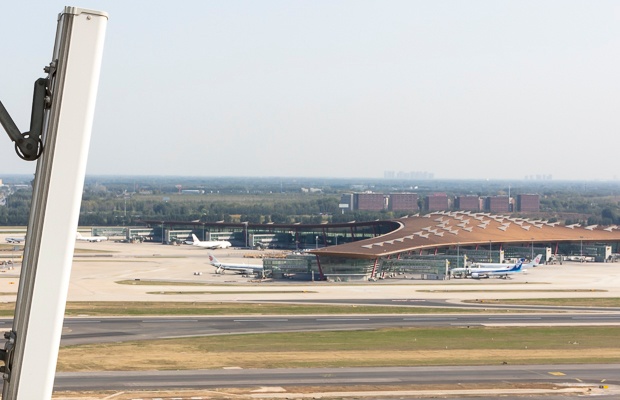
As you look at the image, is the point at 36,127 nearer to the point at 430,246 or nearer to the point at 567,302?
the point at 567,302

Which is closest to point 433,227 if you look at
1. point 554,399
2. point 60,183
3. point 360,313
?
point 360,313

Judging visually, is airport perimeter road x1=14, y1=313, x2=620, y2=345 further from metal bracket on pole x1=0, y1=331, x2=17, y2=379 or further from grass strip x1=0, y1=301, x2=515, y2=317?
metal bracket on pole x1=0, y1=331, x2=17, y2=379

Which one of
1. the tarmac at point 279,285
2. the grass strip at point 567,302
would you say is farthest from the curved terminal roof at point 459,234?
the grass strip at point 567,302

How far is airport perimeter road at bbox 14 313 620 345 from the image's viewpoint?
70.8 meters

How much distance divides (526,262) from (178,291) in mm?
80788

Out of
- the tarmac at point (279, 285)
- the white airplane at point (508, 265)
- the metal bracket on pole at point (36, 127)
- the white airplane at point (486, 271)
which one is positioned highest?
the white airplane at point (508, 265)

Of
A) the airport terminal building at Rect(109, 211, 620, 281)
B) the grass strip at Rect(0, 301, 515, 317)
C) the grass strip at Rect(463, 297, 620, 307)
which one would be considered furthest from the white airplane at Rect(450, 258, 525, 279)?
the grass strip at Rect(0, 301, 515, 317)

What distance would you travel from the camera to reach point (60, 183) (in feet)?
20.6

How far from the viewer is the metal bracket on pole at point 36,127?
609 centimetres

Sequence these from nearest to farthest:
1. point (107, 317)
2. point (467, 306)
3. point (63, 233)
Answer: point (63, 233)
point (107, 317)
point (467, 306)

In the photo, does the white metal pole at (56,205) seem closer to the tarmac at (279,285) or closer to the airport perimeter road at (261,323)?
the airport perimeter road at (261,323)

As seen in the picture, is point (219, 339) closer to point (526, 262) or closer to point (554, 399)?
point (554, 399)

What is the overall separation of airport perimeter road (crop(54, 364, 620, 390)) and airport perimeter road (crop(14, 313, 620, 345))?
51.8ft

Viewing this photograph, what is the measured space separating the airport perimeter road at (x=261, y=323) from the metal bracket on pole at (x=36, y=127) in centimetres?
6172
